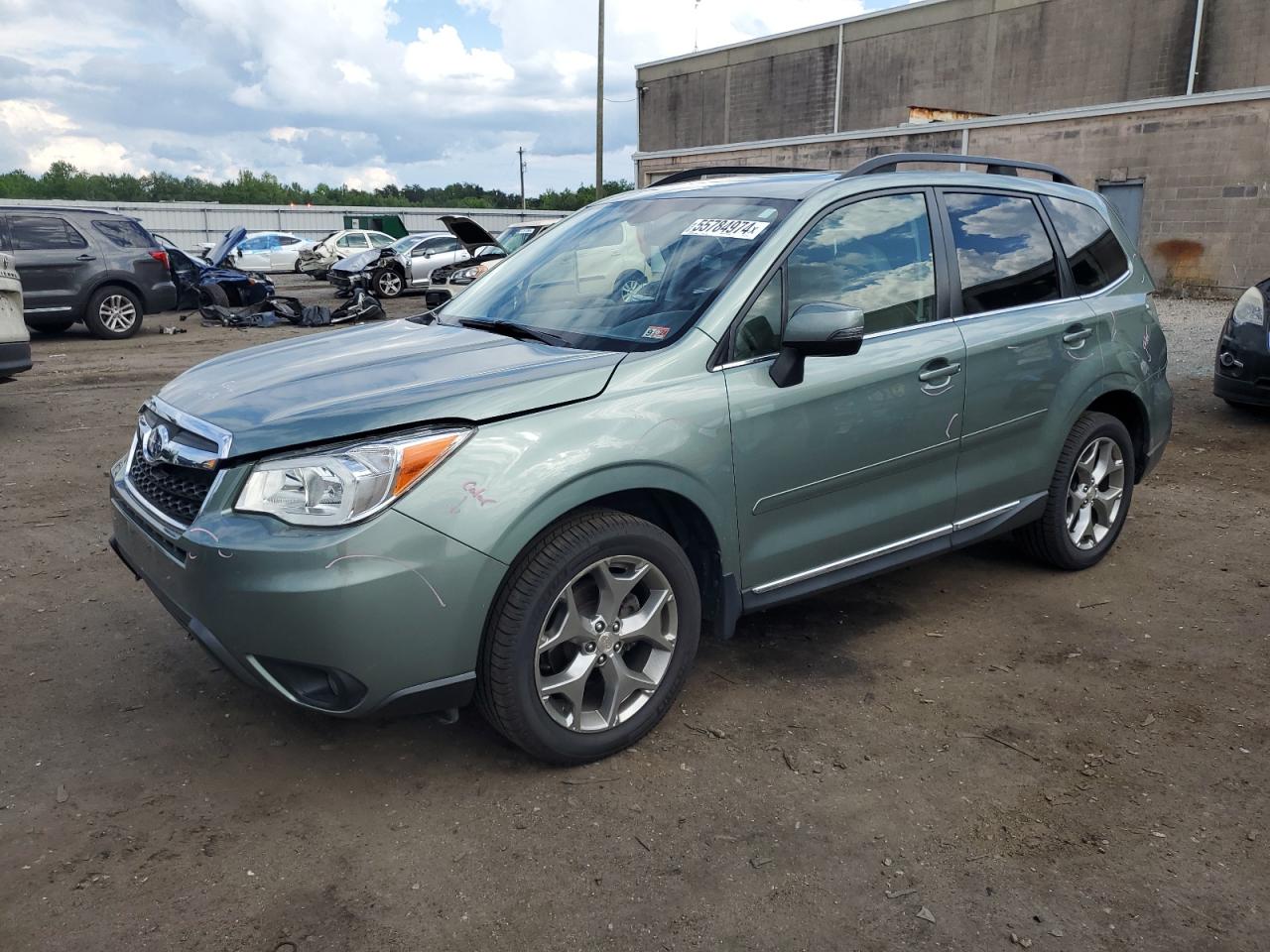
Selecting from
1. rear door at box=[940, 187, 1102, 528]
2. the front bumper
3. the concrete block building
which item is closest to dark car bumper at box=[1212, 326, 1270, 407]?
rear door at box=[940, 187, 1102, 528]

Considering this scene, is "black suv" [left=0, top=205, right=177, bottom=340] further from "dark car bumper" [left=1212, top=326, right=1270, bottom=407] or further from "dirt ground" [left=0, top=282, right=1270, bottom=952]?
"dark car bumper" [left=1212, top=326, right=1270, bottom=407]

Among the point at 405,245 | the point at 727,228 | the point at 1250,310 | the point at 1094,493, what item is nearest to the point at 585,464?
the point at 727,228

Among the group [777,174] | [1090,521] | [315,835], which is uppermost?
[777,174]

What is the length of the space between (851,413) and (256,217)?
146 ft

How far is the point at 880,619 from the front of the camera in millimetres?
4328

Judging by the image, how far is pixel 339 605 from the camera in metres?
2.64

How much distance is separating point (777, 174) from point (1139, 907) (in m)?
2.97

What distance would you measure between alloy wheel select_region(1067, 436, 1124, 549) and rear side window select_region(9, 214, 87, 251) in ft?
43.3

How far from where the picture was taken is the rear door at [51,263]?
1308 cm

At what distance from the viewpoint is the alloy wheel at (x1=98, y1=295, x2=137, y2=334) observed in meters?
14.0

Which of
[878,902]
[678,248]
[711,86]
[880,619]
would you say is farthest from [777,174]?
[711,86]

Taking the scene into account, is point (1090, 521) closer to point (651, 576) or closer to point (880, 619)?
point (880, 619)

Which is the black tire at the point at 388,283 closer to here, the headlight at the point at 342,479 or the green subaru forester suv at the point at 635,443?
the green subaru forester suv at the point at 635,443

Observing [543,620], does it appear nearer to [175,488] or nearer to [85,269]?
[175,488]
